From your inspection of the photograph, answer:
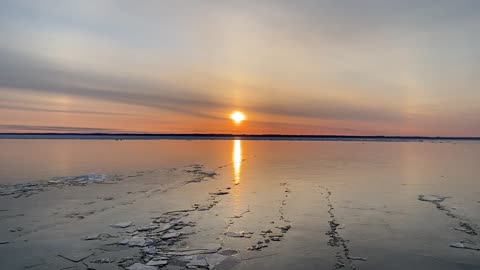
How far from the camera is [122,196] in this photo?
1243 cm

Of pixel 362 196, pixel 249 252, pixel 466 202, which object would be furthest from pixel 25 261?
pixel 466 202

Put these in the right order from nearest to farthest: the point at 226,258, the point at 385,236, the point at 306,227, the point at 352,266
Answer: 1. the point at 352,266
2. the point at 226,258
3. the point at 385,236
4. the point at 306,227

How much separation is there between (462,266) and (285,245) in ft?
10.2

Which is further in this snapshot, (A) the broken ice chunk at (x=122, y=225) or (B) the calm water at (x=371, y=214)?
(A) the broken ice chunk at (x=122, y=225)

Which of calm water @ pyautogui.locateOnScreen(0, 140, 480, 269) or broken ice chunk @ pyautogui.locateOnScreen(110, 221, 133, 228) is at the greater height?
calm water @ pyautogui.locateOnScreen(0, 140, 480, 269)

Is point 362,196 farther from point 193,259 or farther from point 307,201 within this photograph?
point 193,259

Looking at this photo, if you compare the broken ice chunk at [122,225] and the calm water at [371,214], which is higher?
the calm water at [371,214]

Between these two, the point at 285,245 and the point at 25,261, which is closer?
the point at 25,261

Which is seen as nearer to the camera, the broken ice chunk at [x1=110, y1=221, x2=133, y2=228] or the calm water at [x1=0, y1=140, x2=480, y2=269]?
the calm water at [x1=0, y1=140, x2=480, y2=269]

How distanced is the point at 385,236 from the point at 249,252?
10.6ft

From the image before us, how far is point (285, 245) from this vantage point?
729cm

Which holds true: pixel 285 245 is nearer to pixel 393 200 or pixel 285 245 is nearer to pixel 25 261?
pixel 25 261

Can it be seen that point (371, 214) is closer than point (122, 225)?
No

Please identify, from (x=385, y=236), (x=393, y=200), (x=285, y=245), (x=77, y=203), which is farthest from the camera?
(x=393, y=200)
